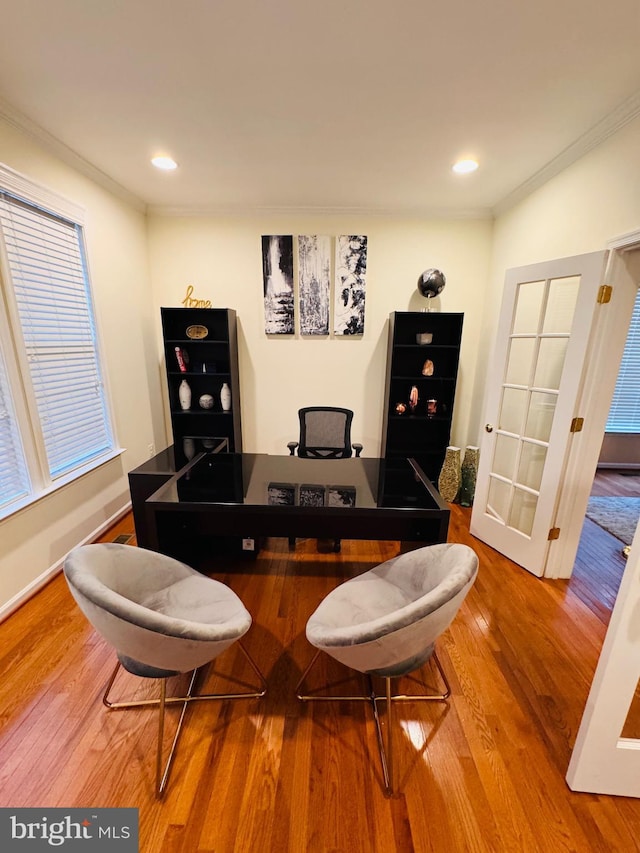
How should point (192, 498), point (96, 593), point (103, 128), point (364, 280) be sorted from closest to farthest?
point (96, 593)
point (192, 498)
point (103, 128)
point (364, 280)

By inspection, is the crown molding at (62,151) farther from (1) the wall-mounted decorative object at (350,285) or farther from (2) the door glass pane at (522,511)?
(2) the door glass pane at (522,511)

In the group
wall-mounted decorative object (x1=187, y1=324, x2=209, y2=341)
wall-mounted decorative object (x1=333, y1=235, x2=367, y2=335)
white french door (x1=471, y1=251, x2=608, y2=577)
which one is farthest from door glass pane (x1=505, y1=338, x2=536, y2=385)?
wall-mounted decorative object (x1=187, y1=324, x2=209, y2=341)

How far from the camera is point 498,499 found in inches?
98.8

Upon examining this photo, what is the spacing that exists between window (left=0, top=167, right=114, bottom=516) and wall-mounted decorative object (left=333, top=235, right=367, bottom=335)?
203 cm

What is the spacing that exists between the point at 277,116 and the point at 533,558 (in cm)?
306

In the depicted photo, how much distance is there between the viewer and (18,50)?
1.39 m

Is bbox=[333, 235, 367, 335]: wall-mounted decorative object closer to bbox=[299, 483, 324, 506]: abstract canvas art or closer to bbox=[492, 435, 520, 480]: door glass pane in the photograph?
bbox=[492, 435, 520, 480]: door glass pane

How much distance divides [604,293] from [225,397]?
2842 millimetres

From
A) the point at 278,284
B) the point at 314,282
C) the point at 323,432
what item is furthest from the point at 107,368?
the point at 314,282

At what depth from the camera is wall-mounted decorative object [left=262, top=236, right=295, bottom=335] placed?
10.2 ft

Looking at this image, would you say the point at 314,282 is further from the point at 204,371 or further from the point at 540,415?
the point at 540,415

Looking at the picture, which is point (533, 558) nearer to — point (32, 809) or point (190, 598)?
point (190, 598)

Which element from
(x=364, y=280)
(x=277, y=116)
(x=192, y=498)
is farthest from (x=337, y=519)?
(x=364, y=280)

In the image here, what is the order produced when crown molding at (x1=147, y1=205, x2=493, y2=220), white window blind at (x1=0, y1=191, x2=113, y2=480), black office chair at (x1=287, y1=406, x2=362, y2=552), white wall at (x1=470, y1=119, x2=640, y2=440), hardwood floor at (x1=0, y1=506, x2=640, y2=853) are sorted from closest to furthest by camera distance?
hardwood floor at (x1=0, y1=506, x2=640, y2=853) → white wall at (x1=470, y1=119, x2=640, y2=440) → white window blind at (x1=0, y1=191, x2=113, y2=480) → black office chair at (x1=287, y1=406, x2=362, y2=552) → crown molding at (x1=147, y1=205, x2=493, y2=220)
